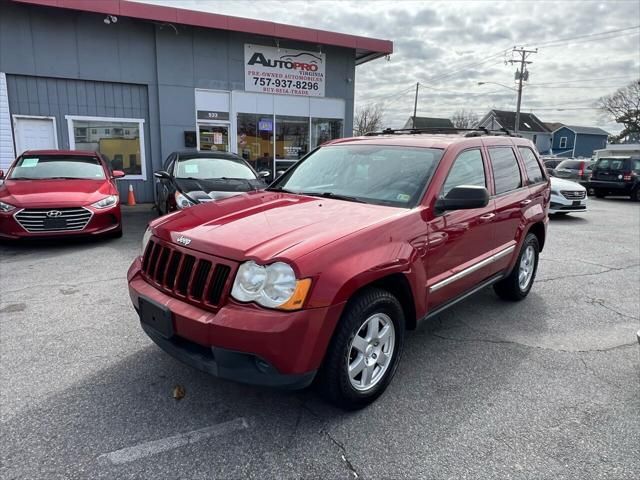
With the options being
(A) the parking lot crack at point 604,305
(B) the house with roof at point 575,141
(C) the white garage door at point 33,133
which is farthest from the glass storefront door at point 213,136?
(B) the house with roof at point 575,141

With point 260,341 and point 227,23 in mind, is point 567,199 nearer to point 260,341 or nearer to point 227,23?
point 227,23

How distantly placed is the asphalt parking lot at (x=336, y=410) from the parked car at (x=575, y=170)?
17880 millimetres

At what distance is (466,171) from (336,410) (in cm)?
226

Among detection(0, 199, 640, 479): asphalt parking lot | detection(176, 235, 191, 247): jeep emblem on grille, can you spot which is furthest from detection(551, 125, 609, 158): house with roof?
detection(176, 235, 191, 247): jeep emblem on grille

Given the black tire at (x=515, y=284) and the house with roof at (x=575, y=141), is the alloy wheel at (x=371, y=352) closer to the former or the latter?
the black tire at (x=515, y=284)

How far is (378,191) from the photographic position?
3531 mm

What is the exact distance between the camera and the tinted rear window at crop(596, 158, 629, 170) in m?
17.9

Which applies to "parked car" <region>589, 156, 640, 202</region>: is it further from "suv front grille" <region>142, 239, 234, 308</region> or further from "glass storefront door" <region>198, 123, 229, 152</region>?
"suv front grille" <region>142, 239, 234, 308</region>

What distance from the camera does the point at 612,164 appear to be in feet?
59.5

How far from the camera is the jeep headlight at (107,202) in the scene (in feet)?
23.6

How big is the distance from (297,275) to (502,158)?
122 inches

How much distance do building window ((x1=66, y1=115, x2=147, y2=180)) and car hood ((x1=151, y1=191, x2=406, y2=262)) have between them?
10.3 meters

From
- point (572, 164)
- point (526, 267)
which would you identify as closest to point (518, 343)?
point (526, 267)

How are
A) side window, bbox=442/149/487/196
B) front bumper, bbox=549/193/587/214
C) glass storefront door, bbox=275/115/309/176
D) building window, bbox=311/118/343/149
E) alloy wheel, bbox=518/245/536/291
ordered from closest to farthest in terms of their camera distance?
side window, bbox=442/149/487/196 < alloy wheel, bbox=518/245/536/291 < front bumper, bbox=549/193/587/214 < glass storefront door, bbox=275/115/309/176 < building window, bbox=311/118/343/149
